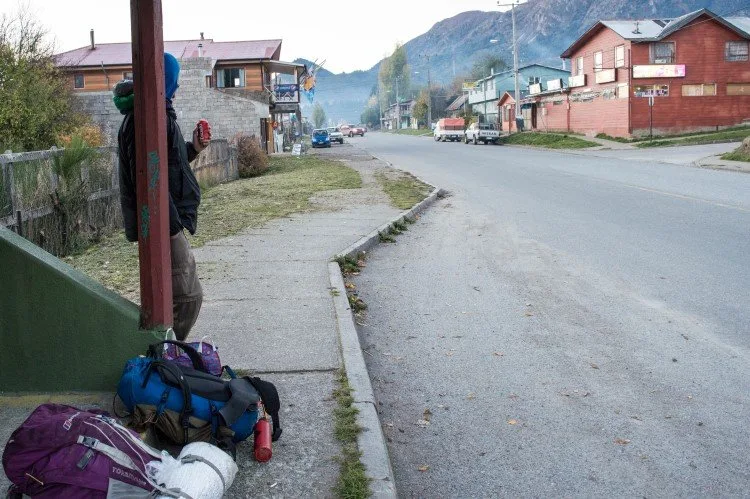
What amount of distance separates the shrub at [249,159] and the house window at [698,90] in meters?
31.4

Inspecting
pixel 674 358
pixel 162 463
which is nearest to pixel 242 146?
pixel 674 358

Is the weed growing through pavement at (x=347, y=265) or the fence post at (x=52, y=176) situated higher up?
the fence post at (x=52, y=176)

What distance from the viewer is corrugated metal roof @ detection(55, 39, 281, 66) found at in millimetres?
55281

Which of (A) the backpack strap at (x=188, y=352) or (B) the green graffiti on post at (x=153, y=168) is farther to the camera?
(B) the green graffiti on post at (x=153, y=168)

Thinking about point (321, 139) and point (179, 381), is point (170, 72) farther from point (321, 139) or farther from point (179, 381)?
point (321, 139)

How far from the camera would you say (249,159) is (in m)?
28.5

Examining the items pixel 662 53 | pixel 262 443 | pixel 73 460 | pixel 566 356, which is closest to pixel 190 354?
pixel 262 443

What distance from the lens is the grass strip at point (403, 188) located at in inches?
676

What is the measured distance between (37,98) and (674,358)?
1024 inches

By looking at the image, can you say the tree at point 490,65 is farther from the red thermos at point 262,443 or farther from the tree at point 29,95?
the red thermos at point 262,443

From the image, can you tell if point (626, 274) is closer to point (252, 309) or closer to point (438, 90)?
point (252, 309)

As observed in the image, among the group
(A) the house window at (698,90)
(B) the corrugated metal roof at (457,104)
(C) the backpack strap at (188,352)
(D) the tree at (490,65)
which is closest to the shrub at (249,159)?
(C) the backpack strap at (188,352)

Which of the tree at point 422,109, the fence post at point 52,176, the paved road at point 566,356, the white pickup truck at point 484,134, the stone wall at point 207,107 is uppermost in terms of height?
the tree at point 422,109

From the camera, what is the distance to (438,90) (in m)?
146
